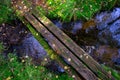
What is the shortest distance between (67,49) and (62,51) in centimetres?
17

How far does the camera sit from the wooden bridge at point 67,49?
6.50 m

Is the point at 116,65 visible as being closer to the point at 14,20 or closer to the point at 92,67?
the point at 92,67

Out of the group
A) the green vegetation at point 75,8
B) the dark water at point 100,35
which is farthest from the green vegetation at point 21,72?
the green vegetation at point 75,8

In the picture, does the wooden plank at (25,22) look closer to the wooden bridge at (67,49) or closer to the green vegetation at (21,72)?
the wooden bridge at (67,49)

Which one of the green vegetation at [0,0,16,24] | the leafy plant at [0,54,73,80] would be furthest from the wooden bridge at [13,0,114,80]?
the leafy plant at [0,54,73,80]

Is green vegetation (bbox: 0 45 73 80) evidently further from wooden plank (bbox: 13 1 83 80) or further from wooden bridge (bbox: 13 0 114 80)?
wooden bridge (bbox: 13 0 114 80)

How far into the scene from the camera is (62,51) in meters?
7.45

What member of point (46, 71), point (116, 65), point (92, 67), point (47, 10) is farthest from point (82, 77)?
point (47, 10)

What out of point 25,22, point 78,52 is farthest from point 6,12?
point 78,52

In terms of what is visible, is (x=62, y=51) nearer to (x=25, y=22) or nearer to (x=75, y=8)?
(x=25, y=22)

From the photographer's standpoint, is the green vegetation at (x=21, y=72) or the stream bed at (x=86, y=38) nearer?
the green vegetation at (x=21, y=72)

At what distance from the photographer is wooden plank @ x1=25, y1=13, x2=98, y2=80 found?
6.49 m

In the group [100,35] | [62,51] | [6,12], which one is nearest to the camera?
[62,51]

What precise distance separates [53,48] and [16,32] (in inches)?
98.3
